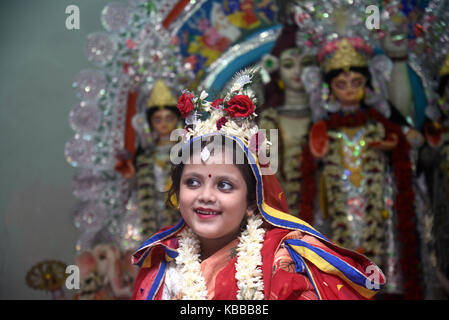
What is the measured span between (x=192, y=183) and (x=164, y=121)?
3.72m

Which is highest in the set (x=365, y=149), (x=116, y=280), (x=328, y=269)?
(x=365, y=149)

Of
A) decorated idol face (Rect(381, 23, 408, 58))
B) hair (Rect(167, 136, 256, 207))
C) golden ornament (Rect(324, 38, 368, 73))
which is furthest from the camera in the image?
decorated idol face (Rect(381, 23, 408, 58))

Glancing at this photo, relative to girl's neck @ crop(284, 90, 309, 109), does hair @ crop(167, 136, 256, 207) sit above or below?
below

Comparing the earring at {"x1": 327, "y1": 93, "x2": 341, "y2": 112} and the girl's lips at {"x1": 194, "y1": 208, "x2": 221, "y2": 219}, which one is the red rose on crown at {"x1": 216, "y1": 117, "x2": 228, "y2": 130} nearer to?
the girl's lips at {"x1": 194, "y1": 208, "x2": 221, "y2": 219}

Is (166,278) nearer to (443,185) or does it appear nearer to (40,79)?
(443,185)

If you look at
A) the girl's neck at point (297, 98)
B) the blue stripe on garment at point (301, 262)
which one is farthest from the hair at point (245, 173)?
the girl's neck at point (297, 98)

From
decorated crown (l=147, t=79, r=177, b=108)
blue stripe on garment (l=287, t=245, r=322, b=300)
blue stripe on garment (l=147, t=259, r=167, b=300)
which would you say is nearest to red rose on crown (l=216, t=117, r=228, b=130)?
blue stripe on garment (l=287, t=245, r=322, b=300)

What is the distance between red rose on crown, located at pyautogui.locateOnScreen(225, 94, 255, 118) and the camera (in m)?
2.43

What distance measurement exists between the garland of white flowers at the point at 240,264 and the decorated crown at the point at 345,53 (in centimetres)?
344

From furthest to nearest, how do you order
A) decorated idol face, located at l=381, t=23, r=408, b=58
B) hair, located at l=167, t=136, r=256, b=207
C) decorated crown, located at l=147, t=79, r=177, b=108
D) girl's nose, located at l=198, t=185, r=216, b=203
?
decorated crown, located at l=147, t=79, r=177, b=108, decorated idol face, located at l=381, t=23, r=408, b=58, hair, located at l=167, t=136, r=256, b=207, girl's nose, located at l=198, t=185, r=216, b=203

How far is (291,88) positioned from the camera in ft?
19.6

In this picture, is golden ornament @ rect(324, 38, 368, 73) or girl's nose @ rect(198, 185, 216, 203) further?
golden ornament @ rect(324, 38, 368, 73)
